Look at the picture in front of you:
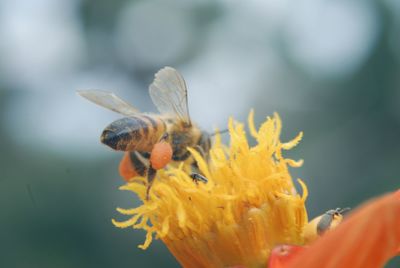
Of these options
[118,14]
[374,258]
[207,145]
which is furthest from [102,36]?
[374,258]

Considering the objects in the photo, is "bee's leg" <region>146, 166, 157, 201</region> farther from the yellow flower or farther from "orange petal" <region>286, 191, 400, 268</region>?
"orange petal" <region>286, 191, 400, 268</region>

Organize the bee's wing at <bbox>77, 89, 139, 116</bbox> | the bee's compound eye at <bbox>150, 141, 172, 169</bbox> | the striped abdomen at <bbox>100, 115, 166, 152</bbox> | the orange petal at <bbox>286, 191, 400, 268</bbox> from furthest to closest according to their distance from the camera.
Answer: the bee's wing at <bbox>77, 89, 139, 116</bbox>
the bee's compound eye at <bbox>150, 141, 172, 169</bbox>
the striped abdomen at <bbox>100, 115, 166, 152</bbox>
the orange petal at <bbox>286, 191, 400, 268</bbox>

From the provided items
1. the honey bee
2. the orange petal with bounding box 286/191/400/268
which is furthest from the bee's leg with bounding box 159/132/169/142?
the orange petal with bounding box 286/191/400/268

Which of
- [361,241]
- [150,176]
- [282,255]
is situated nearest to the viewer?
[361,241]

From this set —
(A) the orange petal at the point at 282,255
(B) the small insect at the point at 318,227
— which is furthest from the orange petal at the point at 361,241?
(B) the small insect at the point at 318,227

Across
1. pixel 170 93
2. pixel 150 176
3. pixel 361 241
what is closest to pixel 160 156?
pixel 150 176

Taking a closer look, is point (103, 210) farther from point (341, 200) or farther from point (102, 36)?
point (102, 36)

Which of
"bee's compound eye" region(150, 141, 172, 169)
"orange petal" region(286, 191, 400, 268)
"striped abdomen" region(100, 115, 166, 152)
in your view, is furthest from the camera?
"bee's compound eye" region(150, 141, 172, 169)

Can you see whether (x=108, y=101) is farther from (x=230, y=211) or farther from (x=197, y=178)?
(x=230, y=211)
